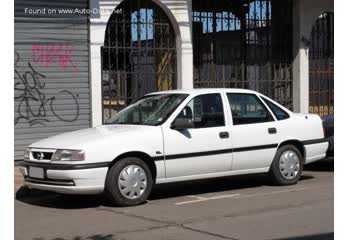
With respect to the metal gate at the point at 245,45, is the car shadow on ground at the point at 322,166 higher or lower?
lower

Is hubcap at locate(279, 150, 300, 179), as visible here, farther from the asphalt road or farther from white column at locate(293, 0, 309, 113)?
white column at locate(293, 0, 309, 113)

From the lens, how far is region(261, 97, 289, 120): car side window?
380 inches

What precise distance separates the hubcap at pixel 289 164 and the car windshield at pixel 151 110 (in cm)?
198

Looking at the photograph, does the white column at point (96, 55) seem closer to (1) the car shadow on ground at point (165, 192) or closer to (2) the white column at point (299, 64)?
(1) the car shadow on ground at point (165, 192)

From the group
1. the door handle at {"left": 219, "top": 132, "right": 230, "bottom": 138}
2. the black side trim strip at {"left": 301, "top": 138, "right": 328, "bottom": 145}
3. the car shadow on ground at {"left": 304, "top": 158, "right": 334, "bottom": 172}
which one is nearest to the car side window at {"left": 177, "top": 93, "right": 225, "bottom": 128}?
the door handle at {"left": 219, "top": 132, "right": 230, "bottom": 138}

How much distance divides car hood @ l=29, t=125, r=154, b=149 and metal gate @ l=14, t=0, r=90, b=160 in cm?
389

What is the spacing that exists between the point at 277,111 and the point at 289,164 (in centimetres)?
88

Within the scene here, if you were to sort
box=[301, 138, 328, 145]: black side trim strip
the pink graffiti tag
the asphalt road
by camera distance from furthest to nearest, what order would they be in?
the pink graffiti tag, box=[301, 138, 328, 145]: black side trim strip, the asphalt road

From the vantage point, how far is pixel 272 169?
955 centimetres

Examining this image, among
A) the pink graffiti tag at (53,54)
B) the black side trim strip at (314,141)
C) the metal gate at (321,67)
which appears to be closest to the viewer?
the black side trim strip at (314,141)

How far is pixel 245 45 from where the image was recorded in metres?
16.0


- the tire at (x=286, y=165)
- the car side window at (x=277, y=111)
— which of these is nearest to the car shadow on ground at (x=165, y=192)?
the tire at (x=286, y=165)

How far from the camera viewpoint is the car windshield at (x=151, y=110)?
8.66 m
